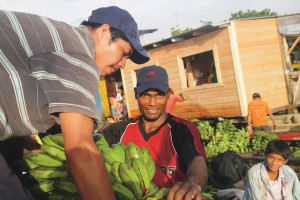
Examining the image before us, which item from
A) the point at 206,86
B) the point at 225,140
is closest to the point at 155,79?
the point at 225,140

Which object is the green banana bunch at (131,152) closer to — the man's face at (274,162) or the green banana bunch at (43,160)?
the green banana bunch at (43,160)

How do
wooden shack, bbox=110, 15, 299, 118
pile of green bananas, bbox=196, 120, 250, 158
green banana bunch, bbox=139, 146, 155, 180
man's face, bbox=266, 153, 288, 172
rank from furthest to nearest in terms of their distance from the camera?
wooden shack, bbox=110, 15, 299, 118 < pile of green bananas, bbox=196, 120, 250, 158 < man's face, bbox=266, 153, 288, 172 < green banana bunch, bbox=139, 146, 155, 180

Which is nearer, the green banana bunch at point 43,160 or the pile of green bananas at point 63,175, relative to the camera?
the pile of green bananas at point 63,175

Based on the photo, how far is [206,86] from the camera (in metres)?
11.5

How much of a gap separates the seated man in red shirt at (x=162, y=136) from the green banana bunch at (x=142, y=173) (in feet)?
1.53

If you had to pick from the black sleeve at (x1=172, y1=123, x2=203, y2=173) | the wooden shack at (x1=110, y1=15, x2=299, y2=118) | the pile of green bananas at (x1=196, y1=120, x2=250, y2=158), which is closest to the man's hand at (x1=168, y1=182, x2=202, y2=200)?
the black sleeve at (x1=172, y1=123, x2=203, y2=173)

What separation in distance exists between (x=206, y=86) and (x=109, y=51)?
9.97m

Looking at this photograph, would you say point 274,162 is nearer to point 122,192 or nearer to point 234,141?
point 122,192

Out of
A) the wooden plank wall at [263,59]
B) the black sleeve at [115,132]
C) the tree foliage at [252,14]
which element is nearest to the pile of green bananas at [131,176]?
the black sleeve at [115,132]

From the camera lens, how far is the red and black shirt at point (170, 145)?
8.74 feet

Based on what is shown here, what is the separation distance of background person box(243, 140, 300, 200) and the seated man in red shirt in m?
1.84

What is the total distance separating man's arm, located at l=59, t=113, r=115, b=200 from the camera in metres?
1.20

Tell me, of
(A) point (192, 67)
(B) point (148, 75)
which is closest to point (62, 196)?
(B) point (148, 75)

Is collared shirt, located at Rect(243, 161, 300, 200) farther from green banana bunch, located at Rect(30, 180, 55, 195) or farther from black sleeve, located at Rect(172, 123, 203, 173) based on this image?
green banana bunch, located at Rect(30, 180, 55, 195)
